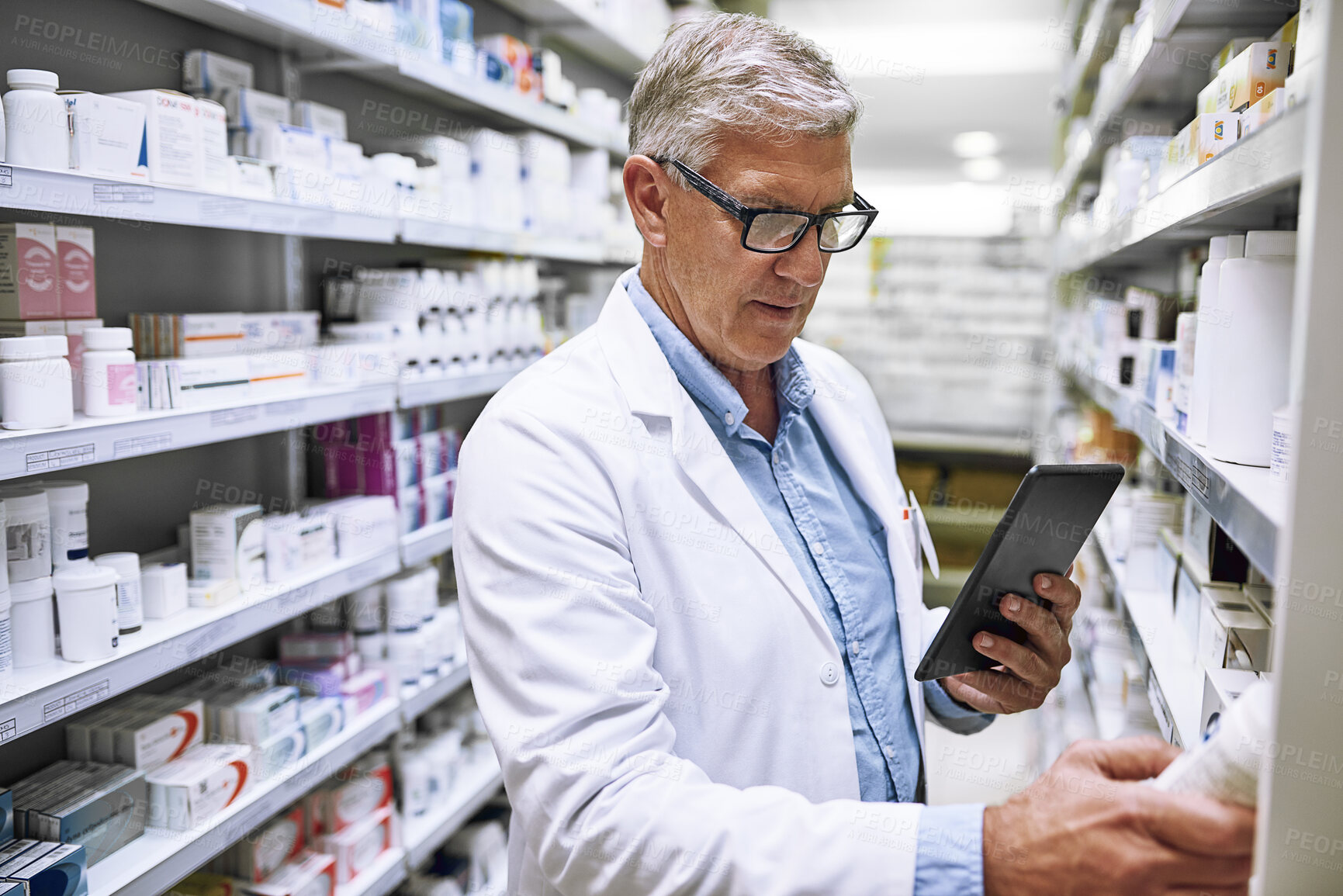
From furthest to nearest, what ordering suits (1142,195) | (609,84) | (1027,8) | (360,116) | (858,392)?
(1027,8), (609,84), (360,116), (1142,195), (858,392)

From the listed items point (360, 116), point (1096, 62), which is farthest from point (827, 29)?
point (360, 116)

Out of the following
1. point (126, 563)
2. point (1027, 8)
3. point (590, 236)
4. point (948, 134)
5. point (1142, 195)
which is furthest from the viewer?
point (948, 134)

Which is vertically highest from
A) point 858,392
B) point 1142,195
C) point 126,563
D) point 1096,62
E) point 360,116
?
point 1096,62

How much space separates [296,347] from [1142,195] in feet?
6.25

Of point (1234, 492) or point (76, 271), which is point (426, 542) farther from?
point (1234, 492)

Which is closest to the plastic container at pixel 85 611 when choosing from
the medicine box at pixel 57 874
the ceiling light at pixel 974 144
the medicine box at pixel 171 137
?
the medicine box at pixel 57 874

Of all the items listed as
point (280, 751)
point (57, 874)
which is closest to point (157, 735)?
point (280, 751)

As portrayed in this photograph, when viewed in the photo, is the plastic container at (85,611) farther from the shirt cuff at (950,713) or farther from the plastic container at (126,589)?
the shirt cuff at (950,713)

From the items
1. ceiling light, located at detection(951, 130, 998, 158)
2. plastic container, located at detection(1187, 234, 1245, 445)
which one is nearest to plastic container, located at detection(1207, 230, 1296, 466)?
plastic container, located at detection(1187, 234, 1245, 445)

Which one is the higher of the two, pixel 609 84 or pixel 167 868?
pixel 609 84

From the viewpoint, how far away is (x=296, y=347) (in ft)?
7.22

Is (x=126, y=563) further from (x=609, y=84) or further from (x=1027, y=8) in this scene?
(x=1027, y=8)

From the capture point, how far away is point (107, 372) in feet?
5.33

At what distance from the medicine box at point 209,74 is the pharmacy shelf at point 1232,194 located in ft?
6.07
